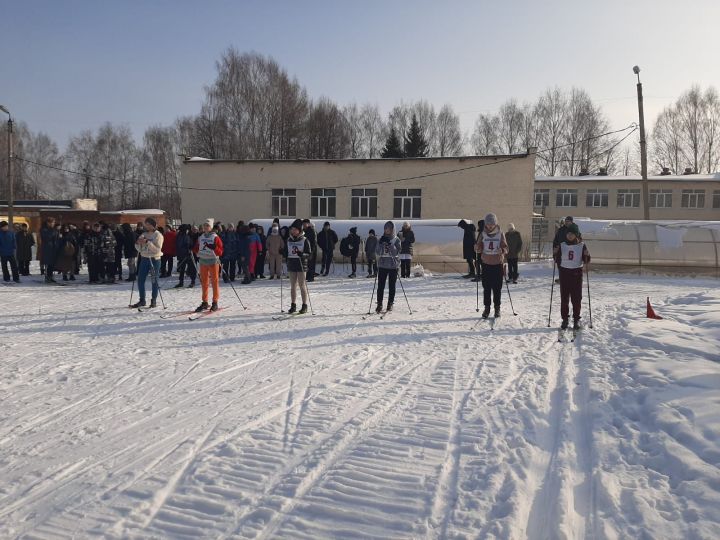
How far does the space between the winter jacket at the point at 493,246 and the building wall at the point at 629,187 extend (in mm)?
46096

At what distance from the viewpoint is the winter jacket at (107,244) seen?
16672 mm

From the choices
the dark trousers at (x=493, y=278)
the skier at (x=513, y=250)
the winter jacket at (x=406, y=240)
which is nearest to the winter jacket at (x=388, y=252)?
the dark trousers at (x=493, y=278)

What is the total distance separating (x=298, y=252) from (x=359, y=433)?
6.49 m

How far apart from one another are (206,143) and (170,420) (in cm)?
5179

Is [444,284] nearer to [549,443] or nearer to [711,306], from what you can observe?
[711,306]

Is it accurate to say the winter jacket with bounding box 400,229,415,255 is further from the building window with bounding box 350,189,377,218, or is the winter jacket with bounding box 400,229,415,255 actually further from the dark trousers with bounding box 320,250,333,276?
the building window with bounding box 350,189,377,218

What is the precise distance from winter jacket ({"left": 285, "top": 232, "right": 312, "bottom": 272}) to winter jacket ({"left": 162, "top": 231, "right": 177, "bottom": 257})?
784 cm

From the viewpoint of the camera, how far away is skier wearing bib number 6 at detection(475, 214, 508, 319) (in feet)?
33.5

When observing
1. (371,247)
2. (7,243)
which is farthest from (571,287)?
(7,243)

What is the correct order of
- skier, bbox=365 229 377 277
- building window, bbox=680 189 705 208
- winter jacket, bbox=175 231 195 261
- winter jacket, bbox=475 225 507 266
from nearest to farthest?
winter jacket, bbox=475 225 507 266, winter jacket, bbox=175 231 195 261, skier, bbox=365 229 377 277, building window, bbox=680 189 705 208

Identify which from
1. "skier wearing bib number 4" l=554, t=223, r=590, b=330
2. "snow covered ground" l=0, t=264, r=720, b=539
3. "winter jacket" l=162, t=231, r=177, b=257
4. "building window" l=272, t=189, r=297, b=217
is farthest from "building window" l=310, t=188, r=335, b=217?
"skier wearing bib number 4" l=554, t=223, r=590, b=330

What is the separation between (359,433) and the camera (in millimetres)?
4699

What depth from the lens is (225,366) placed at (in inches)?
273

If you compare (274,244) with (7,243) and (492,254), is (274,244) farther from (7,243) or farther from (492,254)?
(492,254)
